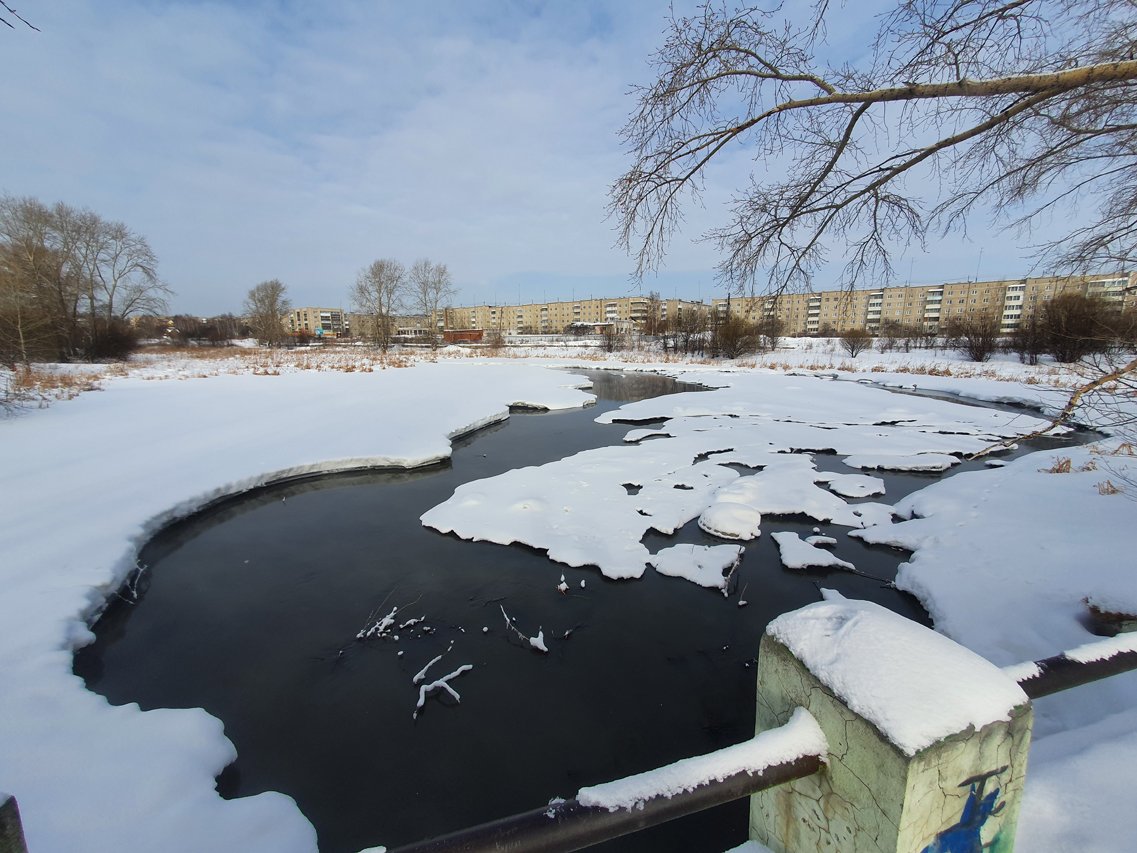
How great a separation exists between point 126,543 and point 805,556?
763 centimetres

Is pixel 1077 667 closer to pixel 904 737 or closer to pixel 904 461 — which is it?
pixel 904 737

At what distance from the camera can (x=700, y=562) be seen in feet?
17.5

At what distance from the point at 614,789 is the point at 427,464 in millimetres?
8759

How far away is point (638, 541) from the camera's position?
19.1 feet

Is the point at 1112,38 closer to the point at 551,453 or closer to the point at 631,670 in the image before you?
the point at 631,670

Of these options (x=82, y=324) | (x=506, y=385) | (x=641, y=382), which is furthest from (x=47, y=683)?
(x=82, y=324)

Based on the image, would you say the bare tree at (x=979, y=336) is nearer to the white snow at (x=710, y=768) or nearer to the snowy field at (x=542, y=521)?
the snowy field at (x=542, y=521)

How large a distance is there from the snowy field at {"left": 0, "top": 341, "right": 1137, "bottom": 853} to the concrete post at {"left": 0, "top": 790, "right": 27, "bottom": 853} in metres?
2.27

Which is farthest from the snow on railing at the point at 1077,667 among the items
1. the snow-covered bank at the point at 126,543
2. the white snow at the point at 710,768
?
the snow-covered bank at the point at 126,543

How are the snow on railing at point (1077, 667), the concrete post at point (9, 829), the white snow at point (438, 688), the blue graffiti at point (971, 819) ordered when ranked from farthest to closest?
the white snow at point (438, 688), the snow on railing at point (1077, 667), the blue graffiti at point (971, 819), the concrete post at point (9, 829)

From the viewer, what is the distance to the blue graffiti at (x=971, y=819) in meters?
0.97

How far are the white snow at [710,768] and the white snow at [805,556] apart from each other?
15.5 ft

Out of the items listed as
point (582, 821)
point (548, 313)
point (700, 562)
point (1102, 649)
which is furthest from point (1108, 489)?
point (548, 313)

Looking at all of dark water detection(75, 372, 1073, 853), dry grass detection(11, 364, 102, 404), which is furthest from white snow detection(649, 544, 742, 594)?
dry grass detection(11, 364, 102, 404)
